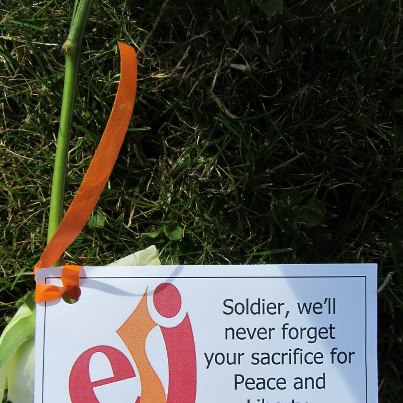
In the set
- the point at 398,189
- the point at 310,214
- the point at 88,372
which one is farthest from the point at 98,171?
the point at 398,189

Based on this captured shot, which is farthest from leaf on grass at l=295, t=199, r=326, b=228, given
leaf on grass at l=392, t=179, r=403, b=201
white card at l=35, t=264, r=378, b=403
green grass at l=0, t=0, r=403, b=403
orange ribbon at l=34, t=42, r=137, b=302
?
orange ribbon at l=34, t=42, r=137, b=302

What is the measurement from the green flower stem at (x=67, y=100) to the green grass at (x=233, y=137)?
18 centimetres

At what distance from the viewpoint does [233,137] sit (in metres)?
0.88

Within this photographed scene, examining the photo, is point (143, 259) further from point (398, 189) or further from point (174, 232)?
point (398, 189)

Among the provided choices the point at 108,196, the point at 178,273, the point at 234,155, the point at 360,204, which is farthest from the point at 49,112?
the point at 360,204

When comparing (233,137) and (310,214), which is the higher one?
(233,137)

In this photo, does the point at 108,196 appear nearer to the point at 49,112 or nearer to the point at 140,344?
the point at 49,112

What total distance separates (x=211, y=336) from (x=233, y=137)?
34 cm

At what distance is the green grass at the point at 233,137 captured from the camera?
0.88 meters

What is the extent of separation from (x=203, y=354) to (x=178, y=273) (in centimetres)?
9

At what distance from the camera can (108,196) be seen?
889 mm

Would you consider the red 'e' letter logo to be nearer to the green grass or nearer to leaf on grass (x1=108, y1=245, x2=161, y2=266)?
leaf on grass (x1=108, y1=245, x2=161, y2=266)

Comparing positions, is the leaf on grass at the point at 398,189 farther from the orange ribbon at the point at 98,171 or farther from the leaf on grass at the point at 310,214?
the orange ribbon at the point at 98,171

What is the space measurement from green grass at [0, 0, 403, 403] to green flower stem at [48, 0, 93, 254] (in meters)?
0.18
